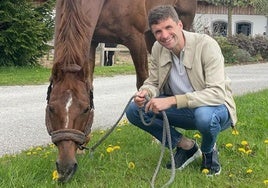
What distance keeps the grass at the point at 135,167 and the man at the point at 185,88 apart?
8.8 inches

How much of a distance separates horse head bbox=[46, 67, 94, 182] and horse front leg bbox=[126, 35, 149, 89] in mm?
1704

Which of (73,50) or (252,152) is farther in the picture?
(252,152)

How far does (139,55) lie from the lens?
5.31 m

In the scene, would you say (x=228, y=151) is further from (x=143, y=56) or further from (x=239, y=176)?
(x=143, y=56)

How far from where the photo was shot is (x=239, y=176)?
4047 millimetres

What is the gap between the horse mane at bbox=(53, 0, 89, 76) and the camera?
11.6 ft

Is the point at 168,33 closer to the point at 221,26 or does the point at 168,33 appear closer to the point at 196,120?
the point at 196,120

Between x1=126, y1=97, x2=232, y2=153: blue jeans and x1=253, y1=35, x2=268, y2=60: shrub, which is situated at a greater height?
x1=126, y1=97, x2=232, y2=153: blue jeans

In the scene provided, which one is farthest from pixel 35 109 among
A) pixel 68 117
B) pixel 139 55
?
pixel 68 117

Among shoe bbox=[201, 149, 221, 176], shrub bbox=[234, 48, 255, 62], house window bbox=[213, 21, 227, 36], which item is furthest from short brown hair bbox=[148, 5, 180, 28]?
house window bbox=[213, 21, 227, 36]

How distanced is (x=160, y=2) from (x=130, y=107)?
2113 millimetres

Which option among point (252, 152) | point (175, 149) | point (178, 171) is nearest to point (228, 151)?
point (252, 152)

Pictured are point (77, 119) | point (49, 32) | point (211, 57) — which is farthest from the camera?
point (49, 32)

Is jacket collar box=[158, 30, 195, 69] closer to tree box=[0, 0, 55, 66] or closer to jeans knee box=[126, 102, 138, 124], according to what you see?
jeans knee box=[126, 102, 138, 124]
